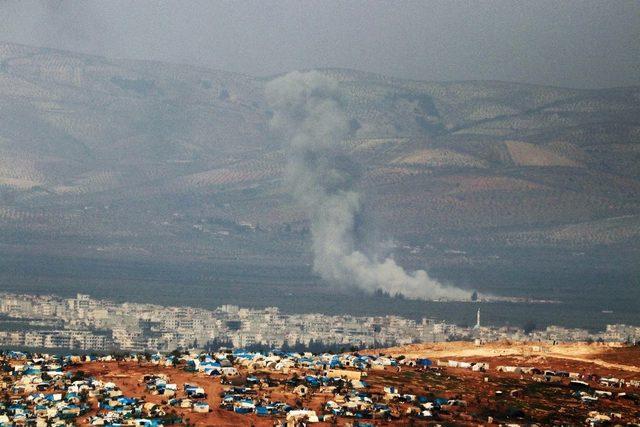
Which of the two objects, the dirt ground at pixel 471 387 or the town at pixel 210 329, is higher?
the town at pixel 210 329

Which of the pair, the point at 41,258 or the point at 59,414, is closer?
the point at 59,414

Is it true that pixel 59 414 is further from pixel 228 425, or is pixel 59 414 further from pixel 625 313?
pixel 625 313

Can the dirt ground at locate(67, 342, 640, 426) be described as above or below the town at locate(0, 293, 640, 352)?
below

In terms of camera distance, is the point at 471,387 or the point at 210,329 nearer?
the point at 471,387

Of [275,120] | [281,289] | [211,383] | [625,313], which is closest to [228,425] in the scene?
[211,383]

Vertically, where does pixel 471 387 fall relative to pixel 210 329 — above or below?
below

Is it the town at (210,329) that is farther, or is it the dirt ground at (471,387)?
the town at (210,329)

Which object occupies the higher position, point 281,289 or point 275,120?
point 275,120

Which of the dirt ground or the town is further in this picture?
the town
